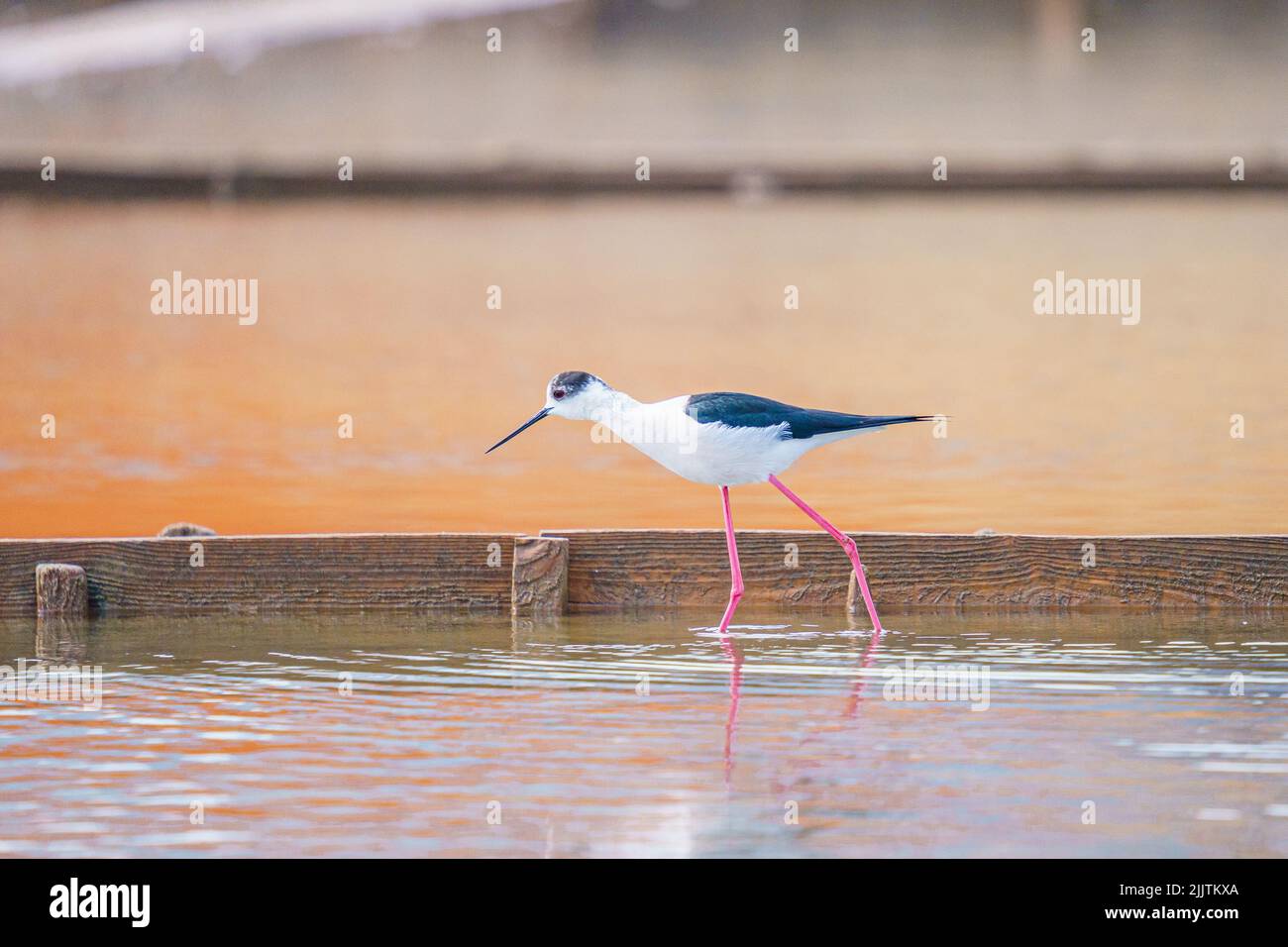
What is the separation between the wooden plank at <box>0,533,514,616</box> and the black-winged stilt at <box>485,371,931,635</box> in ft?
2.55

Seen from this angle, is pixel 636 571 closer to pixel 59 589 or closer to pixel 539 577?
pixel 539 577

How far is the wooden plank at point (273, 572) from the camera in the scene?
8.18 metres

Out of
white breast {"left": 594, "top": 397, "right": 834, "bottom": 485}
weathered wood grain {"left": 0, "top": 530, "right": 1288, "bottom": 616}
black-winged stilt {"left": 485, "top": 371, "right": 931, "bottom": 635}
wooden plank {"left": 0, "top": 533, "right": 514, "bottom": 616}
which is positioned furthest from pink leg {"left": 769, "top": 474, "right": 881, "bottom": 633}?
wooden plank {"left": 0, "top": 533, "right": 514, "bottom": 616}

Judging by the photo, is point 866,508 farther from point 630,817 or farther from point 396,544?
point 630,817

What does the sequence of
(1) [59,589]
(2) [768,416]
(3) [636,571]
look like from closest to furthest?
(2) [768,416]
(1) [59,589]
(3) [636,571]

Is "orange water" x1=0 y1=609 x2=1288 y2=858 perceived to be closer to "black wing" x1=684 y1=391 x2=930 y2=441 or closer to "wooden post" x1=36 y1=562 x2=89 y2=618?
"wooden post" x1=36 y1=562 x2=89 y2=618

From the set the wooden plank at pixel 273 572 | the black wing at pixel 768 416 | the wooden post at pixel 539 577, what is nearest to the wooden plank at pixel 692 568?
the wooden post at pixel 539 577

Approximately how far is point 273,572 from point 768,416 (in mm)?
2460

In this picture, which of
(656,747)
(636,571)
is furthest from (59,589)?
(656,747)

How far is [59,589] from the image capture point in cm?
798

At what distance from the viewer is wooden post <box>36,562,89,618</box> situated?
314 inches

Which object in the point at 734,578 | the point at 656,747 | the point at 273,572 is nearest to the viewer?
the point at 656,747

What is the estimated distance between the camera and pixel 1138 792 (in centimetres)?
414
